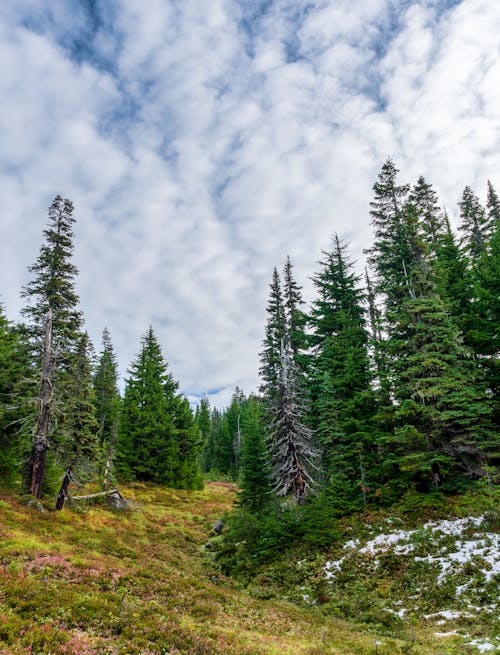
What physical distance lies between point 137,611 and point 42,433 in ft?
49.0

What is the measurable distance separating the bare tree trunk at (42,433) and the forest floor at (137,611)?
1.73 m

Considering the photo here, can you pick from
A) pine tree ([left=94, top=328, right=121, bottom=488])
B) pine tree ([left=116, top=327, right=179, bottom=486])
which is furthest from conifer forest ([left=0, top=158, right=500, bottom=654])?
pine tree ([left=94, top=328, right=121, bottom=488])

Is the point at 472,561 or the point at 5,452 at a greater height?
the point at 5,452

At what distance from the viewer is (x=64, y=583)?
36.1 feet

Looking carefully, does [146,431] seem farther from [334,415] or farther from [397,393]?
[397,393]

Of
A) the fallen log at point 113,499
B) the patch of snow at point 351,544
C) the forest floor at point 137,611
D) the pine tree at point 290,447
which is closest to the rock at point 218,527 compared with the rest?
the pine tree at point 290,447

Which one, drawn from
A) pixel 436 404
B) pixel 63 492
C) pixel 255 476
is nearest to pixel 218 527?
Answer: pixel 255 476

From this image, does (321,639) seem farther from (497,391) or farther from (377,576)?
(497,391)

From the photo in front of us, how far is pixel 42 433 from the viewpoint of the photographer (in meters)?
21.5

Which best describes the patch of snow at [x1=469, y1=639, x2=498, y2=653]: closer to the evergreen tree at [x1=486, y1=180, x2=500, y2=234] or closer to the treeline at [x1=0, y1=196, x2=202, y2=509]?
the treeline at [x1=0, y1=196, x2=202, y2=509]

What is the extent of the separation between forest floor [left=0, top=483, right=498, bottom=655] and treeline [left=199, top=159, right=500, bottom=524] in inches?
201

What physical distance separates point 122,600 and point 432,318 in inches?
751

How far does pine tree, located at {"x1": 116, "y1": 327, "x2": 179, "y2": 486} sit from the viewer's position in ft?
121

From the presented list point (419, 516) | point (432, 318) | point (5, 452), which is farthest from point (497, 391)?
point (5, 452)
